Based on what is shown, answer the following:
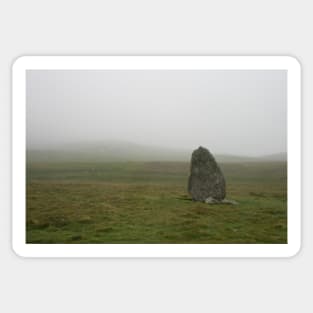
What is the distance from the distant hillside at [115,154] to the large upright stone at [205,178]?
2.8 inches

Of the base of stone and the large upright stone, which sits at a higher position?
the large upright stone

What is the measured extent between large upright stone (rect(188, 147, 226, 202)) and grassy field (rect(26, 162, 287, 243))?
0.19 ft

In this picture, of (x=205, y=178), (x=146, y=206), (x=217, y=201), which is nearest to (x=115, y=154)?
(x=146, y=206)

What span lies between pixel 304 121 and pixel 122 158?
5.25 feet

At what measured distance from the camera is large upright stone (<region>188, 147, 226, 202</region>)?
3.52 metres

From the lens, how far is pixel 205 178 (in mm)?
3561

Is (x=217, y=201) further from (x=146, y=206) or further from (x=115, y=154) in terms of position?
(x=115, y=154)

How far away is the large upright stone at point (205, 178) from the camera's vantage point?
3523 millimetres

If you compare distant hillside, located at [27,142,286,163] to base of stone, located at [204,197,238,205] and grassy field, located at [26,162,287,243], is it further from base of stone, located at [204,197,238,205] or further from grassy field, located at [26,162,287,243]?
base of stone, located at [204,197,238,205]

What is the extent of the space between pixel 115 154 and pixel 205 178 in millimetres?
804

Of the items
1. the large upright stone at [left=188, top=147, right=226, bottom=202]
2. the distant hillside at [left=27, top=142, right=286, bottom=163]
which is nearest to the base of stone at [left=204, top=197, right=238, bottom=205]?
the large upright stone at [left=188, top=147, right=226, bottom=202]
